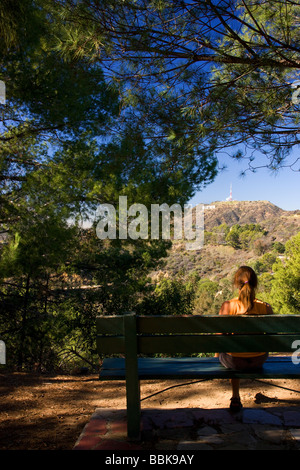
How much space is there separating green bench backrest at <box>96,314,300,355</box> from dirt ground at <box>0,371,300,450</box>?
13.6 inches

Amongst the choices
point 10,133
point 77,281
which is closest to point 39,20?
point 10,133

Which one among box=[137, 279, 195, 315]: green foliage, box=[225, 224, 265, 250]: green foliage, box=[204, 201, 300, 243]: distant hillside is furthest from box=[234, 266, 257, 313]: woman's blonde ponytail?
box=[225, 224, 265, 250]: green foliage

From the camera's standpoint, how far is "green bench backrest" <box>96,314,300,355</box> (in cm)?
194

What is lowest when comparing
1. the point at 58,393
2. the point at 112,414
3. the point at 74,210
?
the point at 58,393

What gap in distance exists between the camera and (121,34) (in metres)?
3.52

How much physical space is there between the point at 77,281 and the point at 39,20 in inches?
192

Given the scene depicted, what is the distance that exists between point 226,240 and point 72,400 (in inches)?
1294

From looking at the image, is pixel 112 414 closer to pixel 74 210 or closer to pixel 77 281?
pixel 74 210

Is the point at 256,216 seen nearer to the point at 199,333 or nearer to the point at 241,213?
the point at 241,213

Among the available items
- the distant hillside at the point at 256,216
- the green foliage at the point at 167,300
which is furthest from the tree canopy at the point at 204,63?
the distant hillside at the point at 256,216

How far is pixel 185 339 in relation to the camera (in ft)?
6.53

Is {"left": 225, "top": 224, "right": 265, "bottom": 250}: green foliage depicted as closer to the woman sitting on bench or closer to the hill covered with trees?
the hill covered with trees

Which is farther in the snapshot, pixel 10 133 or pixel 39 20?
pixel 10 133

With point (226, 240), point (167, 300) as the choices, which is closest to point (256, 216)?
point (226, 240)
